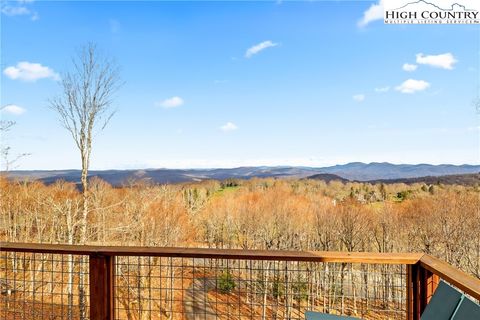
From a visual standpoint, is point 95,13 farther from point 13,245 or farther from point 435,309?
point 435,309

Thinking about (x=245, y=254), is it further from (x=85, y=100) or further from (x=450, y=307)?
(x=85, y=100)

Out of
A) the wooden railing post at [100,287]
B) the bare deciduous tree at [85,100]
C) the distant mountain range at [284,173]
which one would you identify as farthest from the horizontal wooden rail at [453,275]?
the distant mountain range at [284,173]

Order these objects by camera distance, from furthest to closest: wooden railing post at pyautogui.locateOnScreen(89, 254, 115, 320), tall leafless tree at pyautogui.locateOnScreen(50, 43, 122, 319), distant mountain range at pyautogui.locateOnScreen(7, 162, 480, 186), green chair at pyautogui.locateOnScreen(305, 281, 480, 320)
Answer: distant mountain range at pyautogui.locateOnScreen(7, 162, 480, 186), tall leafless tree at pyautogui.locateOnScreen(50, 43, 122, 319), wooden railing post at pyautogui.locateOnScreen(89, 254, 115, 320), green chair at pyautogui.locateOnScreen(305, 281, 480, 320)

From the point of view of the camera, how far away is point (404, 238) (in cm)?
1980

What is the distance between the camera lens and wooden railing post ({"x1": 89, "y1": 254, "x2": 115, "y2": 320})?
6.32 ft

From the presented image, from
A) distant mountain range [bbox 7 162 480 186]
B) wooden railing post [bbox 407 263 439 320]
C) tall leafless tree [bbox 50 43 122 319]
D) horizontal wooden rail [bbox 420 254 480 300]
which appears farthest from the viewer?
distant mountain range [bbox 7 162 480 186]

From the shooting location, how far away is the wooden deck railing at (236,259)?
→ 1.79 m

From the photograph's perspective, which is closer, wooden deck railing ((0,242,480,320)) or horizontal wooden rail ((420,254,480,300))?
horizontal wooden rail ((420,254,480,300))

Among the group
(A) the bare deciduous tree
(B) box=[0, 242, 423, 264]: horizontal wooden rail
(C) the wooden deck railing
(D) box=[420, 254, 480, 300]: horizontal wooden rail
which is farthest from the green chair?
(A) the bare deciduous tree

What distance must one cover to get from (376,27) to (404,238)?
46.7 feet

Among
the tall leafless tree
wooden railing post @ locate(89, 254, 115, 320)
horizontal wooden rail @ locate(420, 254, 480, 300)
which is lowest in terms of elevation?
wooden railing post @ locate(89, 254, 115, 320)

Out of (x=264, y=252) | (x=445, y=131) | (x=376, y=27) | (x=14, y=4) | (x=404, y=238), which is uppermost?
(x=376, y=27)

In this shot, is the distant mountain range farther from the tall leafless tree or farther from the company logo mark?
the company logo mark

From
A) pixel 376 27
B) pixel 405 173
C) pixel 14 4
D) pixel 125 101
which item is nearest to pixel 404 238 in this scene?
pixel 405 173
